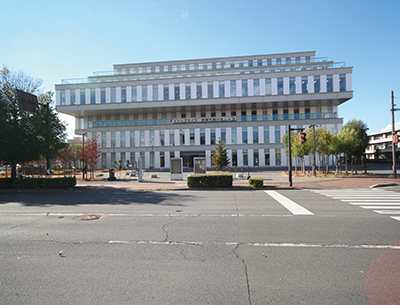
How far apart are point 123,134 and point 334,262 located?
48.4 metres

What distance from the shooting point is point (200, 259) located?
4660 millimetres

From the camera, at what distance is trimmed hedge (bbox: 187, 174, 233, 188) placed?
17.6 metres

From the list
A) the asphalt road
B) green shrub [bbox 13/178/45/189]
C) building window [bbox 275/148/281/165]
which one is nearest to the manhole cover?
the asphalt road

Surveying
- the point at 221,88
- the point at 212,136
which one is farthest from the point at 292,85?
the point at 212,136

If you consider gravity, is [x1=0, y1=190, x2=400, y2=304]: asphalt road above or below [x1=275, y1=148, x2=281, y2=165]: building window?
below

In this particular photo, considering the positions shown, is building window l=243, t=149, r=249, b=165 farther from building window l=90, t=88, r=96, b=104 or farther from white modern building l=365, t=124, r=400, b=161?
white modern building l=365, t=124, r=400, b=161

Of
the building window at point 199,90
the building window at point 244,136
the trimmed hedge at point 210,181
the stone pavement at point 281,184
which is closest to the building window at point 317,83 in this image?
the building window at point 244,136

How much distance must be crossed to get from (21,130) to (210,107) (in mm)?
35046

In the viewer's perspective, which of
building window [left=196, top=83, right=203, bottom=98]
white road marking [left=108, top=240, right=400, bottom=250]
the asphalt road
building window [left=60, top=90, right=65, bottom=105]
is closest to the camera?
the asphalt road

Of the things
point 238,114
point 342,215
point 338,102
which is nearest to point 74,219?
point 342,215

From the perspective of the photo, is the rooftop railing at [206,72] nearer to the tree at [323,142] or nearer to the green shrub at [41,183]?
the tree at [323,142]

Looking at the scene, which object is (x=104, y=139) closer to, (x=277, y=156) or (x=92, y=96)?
(x=92, y=96)

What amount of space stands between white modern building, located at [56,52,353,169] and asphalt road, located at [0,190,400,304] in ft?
130

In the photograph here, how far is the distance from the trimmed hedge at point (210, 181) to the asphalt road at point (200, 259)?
30.5ft
